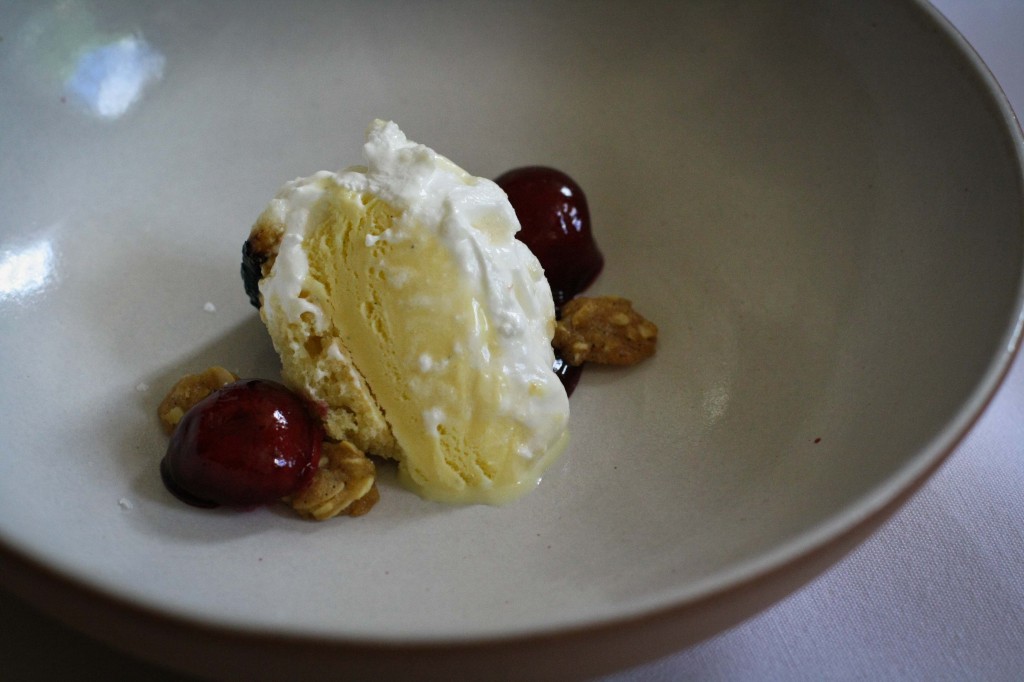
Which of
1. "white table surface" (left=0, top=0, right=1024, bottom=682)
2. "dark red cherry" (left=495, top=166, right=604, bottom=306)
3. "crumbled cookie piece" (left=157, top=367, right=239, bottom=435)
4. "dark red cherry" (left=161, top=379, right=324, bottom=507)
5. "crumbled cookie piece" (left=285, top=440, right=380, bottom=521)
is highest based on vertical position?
"dark red cherry" (left=495, top=166, right=604, bottom=306)

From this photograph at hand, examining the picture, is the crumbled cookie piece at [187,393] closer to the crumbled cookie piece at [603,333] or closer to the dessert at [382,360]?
the dessert at [382,360]

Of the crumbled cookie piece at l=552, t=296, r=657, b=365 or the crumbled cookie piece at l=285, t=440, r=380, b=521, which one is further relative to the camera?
the crumbled cookie piece at l=552, t=296, r=657, b=365

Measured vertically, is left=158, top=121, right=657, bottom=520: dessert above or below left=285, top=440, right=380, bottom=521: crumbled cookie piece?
above

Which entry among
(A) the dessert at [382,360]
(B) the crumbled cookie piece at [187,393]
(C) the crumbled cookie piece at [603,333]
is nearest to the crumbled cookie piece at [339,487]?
(A) the dessert at [382,360]

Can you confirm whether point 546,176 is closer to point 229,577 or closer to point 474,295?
point 474,295

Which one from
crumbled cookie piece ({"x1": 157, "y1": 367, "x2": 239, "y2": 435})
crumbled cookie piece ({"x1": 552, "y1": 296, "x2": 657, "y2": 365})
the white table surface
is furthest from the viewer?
crumbled cookie piece ({"x1": 552, "y1": 296, "x2": 657, "y2": 365})

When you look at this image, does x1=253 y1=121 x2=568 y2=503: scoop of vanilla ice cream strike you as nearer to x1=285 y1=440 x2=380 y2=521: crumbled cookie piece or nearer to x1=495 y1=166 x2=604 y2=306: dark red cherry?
x1=285 y1=440 x2=380 y2=521: crumbled cookie piece

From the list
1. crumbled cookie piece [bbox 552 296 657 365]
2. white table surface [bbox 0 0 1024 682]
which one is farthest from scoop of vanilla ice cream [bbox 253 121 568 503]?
white table surface [bbox 0 0 1024 682]

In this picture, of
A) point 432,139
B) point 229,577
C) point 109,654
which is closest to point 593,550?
point 229,577
